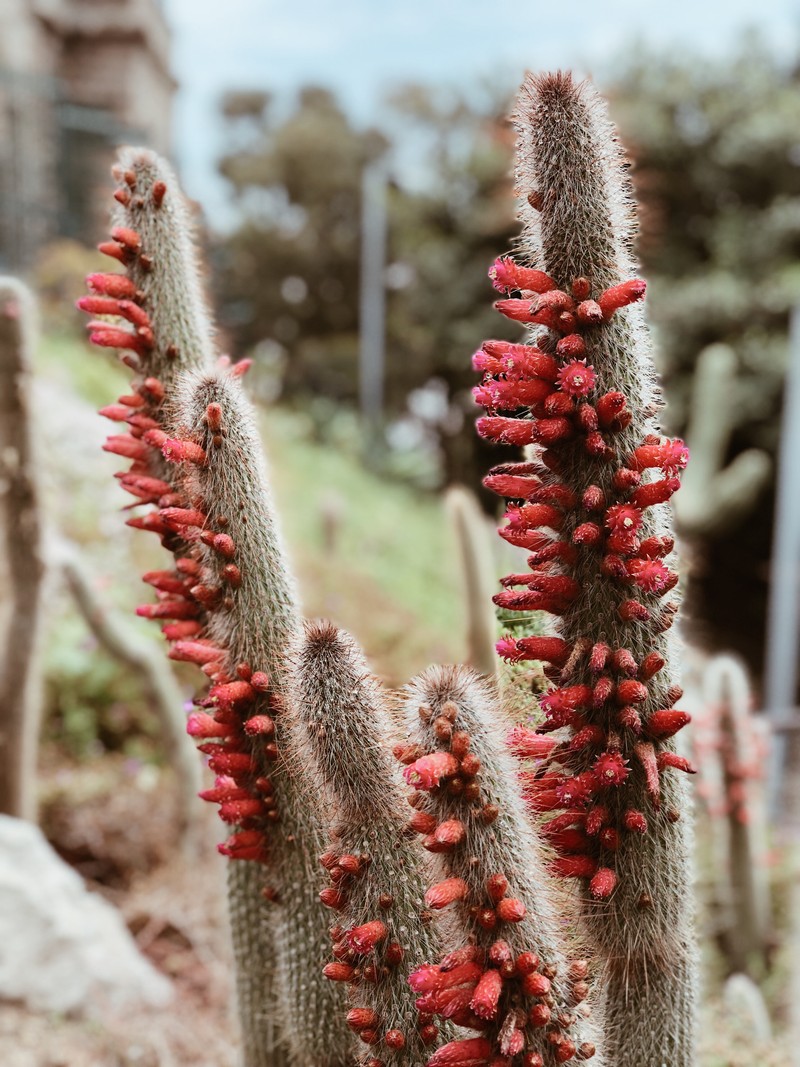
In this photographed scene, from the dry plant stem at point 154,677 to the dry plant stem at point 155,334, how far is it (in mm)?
2393

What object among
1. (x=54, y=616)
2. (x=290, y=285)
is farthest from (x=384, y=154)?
(x=54, y=616)

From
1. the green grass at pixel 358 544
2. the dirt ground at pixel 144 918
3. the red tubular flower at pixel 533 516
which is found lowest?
the dirt ground at pixel 144 918

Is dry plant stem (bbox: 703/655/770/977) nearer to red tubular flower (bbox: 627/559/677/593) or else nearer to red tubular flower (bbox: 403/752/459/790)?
red tubular flower (bbox: 627/559/677/593)

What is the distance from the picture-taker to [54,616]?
5.64 m

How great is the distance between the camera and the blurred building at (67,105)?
10.4 m

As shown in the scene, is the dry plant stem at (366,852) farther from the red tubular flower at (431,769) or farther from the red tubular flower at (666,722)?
the red tubular flower at (666,722)

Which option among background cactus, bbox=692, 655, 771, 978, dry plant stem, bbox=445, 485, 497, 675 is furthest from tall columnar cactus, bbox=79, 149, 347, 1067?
background cactus, bbox=692, 655, 771, 978

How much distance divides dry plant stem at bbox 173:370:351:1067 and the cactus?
7.01 meters

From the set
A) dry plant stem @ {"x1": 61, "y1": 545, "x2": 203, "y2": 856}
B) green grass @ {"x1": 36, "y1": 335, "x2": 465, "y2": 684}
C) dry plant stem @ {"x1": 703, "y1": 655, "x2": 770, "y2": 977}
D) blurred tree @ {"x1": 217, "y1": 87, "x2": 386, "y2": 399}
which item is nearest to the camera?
dry plant stem @ {"x1": 703, "y1": 655, "x2": 770, "y2": 977}

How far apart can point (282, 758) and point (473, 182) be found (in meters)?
11.5

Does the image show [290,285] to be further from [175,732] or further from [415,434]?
[175,732]

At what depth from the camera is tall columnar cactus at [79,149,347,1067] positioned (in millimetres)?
1224

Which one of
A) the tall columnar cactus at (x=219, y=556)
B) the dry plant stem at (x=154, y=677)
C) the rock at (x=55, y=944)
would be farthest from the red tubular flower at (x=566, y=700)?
the dry plant stem at (x=154, y=677)

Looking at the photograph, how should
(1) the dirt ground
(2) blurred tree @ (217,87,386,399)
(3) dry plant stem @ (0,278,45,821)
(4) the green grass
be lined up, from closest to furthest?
(1) the dirt ground < (3) dry plant stem @ (0,278,45,821) < (4) the green grass < (2) blurred tree @ (217,87,386,399)
